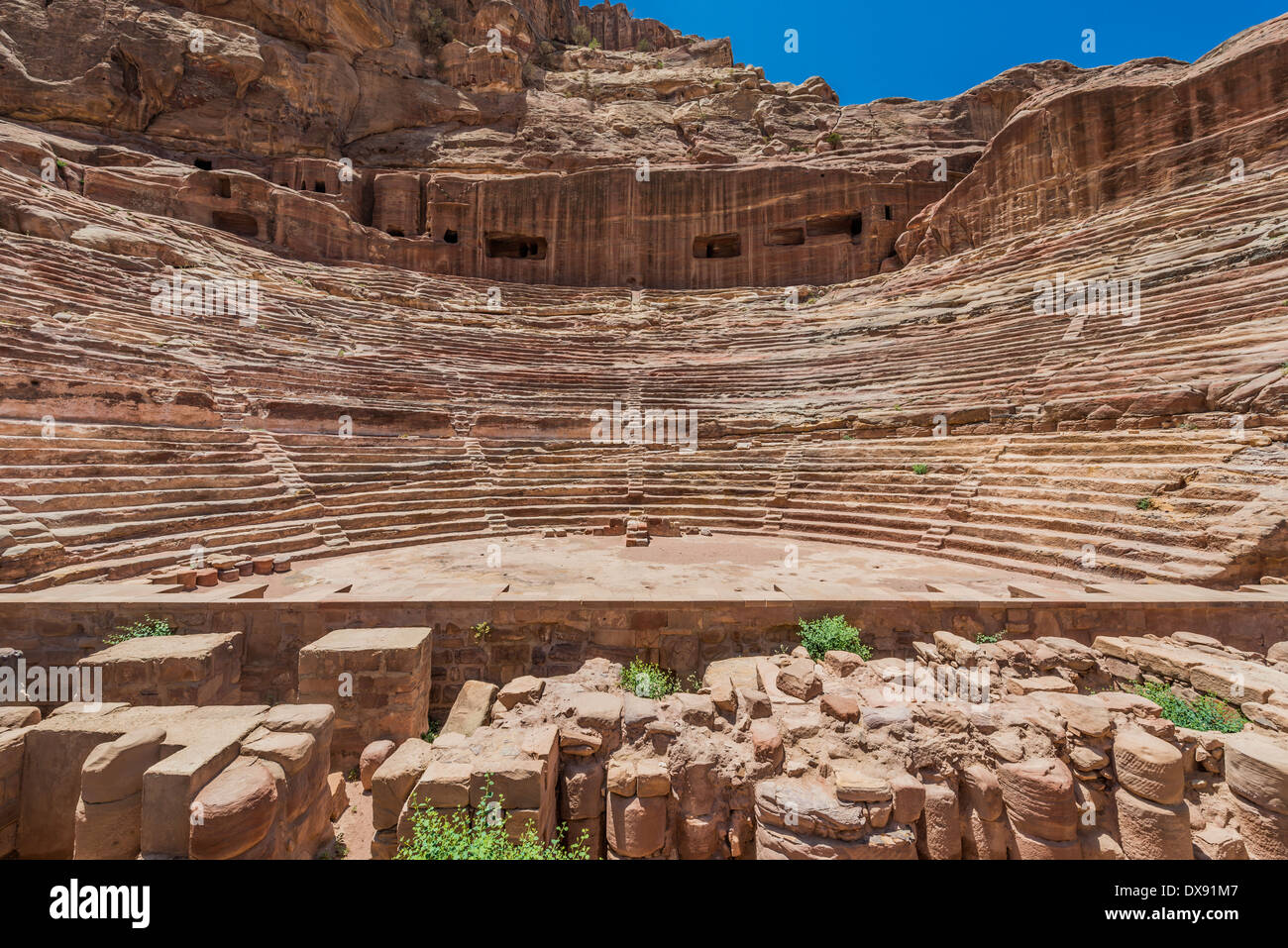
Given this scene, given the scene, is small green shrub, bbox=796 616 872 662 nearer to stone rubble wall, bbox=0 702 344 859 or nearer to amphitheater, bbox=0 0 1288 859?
amphitheater, bbox=0 0 1288 859

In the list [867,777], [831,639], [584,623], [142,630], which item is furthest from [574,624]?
[142,630]

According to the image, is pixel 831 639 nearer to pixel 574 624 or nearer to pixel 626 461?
pixel 574 624

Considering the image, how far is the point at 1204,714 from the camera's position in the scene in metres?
4.02

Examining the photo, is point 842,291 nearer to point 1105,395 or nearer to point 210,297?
point 1105,395

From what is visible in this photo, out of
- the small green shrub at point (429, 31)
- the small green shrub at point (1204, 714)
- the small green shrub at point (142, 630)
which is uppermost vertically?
the small green shrub at point (429, 31)

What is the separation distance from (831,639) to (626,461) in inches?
334

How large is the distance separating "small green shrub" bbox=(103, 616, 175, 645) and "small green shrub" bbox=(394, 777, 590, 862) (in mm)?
4376

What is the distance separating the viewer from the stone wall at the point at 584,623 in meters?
5.46

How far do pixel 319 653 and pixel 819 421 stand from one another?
→ 11.7 m

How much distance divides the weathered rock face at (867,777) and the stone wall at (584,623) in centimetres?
141

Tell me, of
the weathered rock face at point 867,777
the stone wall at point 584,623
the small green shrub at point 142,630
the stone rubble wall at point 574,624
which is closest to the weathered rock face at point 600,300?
the stone wall at point 584,623

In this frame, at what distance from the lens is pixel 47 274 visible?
1205cm

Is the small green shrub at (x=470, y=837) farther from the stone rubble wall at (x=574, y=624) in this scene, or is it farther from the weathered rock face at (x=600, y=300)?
the weathered rock face at (x=600, y=300)
